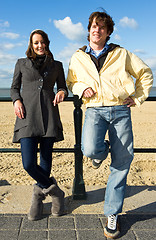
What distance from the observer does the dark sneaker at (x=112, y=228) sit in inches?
92.5

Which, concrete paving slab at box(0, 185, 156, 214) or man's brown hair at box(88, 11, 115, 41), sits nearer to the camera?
man's brown hair at box(88, 11, 115, 41)

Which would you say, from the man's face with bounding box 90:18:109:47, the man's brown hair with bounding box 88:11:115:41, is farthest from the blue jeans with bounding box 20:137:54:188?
the man's brown hair with bounding box 88:11:115:41

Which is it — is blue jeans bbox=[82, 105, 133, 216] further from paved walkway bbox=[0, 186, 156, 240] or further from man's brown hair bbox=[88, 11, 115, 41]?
man's brown hair bbox=[88, 11, 115, 41]

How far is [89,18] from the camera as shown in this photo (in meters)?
2.50

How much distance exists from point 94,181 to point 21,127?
6.76 ft

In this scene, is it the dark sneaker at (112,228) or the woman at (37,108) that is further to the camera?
the woman at (37,108)

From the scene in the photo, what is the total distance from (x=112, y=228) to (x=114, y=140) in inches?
29.8

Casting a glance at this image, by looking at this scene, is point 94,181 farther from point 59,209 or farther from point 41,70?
point 41,70

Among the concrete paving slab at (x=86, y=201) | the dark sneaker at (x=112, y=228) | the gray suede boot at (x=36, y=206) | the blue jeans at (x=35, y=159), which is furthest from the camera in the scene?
the concrete paving slab at (x=86, y=201)

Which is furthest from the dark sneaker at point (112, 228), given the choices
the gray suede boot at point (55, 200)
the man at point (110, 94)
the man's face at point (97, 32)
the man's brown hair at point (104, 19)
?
the man's brown hair at point (104, 19)

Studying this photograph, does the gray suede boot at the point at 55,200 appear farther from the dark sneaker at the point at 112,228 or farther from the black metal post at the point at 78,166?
the dark sneaker at the point at 112,228

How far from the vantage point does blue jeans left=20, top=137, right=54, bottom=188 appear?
96.8 inches

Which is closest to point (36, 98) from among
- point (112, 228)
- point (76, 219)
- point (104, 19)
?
point (104, 19)

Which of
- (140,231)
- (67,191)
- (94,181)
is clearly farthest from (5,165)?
(140,231)
